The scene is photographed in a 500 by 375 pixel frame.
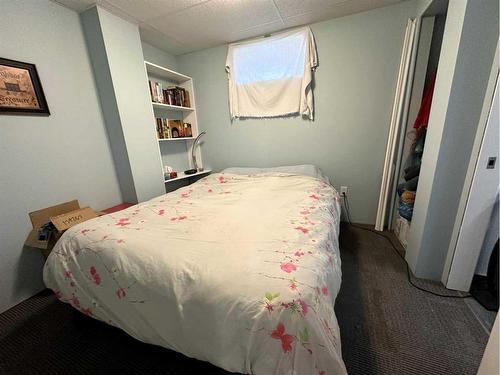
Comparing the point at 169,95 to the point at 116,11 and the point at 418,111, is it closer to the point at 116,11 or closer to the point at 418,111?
the point at 116,11

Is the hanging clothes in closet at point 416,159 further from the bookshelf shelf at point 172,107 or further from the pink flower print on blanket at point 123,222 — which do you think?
the bookshelf shelf at point 172,107

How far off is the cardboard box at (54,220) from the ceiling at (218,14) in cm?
165

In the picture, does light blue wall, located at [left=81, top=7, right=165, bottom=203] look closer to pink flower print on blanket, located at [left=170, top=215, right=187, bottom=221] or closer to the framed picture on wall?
the framed picture on wall

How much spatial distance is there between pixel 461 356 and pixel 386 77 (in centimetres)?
221

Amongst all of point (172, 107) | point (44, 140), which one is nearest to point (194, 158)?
point (172, 107)

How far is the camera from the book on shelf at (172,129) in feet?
8.24

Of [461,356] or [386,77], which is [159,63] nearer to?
[386,77]

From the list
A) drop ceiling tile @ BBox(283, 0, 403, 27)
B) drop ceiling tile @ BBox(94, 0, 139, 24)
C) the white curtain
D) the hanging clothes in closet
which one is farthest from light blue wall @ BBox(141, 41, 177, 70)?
the hanging clothes in closet

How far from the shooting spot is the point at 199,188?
215 centimetres

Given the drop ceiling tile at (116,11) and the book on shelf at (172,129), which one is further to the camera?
the book on shelf at (172,129)

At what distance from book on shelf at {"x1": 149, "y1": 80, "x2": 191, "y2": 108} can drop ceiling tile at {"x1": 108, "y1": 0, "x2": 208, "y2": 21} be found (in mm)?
631

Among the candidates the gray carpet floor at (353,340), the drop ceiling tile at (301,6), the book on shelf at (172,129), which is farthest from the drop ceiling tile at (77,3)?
the gray carpet floor at (353,340)

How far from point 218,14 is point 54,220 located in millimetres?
2193

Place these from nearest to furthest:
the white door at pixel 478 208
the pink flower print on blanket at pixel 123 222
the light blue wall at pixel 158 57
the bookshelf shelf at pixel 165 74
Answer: the white door at pixel 478 208, the pink flower print on blanket at pixel 123 222, the bookshelf shelf at pixel 165 74, the light blue wall at pixel 158 57
